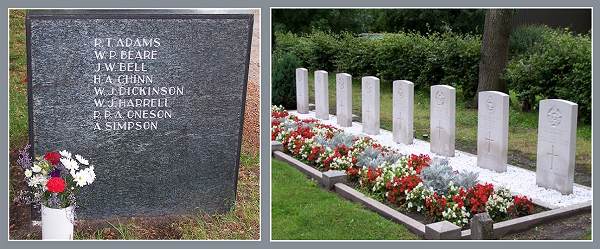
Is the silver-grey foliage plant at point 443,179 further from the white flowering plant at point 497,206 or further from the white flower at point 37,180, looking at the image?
the white flower at point 37,180

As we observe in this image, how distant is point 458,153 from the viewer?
8609 mm

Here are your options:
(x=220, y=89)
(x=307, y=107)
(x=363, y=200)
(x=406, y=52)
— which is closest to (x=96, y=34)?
(x=220, y=89)

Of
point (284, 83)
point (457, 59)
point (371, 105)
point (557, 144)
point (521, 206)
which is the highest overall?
point (457, 59)

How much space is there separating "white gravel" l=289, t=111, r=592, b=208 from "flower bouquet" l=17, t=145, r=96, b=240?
404 cm

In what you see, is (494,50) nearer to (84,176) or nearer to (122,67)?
(122,67)

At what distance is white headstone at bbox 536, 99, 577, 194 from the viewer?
6.47 m

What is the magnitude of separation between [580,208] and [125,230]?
413 cm

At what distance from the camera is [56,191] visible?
17.6 ft

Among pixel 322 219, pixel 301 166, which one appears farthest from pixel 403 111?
pixel 322 219

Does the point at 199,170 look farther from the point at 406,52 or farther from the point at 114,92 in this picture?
the point at 406,52

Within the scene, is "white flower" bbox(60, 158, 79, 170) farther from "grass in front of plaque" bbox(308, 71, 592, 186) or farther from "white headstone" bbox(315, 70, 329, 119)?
"white headstone" bbox(315, 70, 329, 119)

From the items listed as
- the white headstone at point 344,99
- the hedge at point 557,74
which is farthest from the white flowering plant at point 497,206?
the hedge at point 557,74

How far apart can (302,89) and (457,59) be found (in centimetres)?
370

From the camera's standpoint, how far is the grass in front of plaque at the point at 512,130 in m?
8.22
